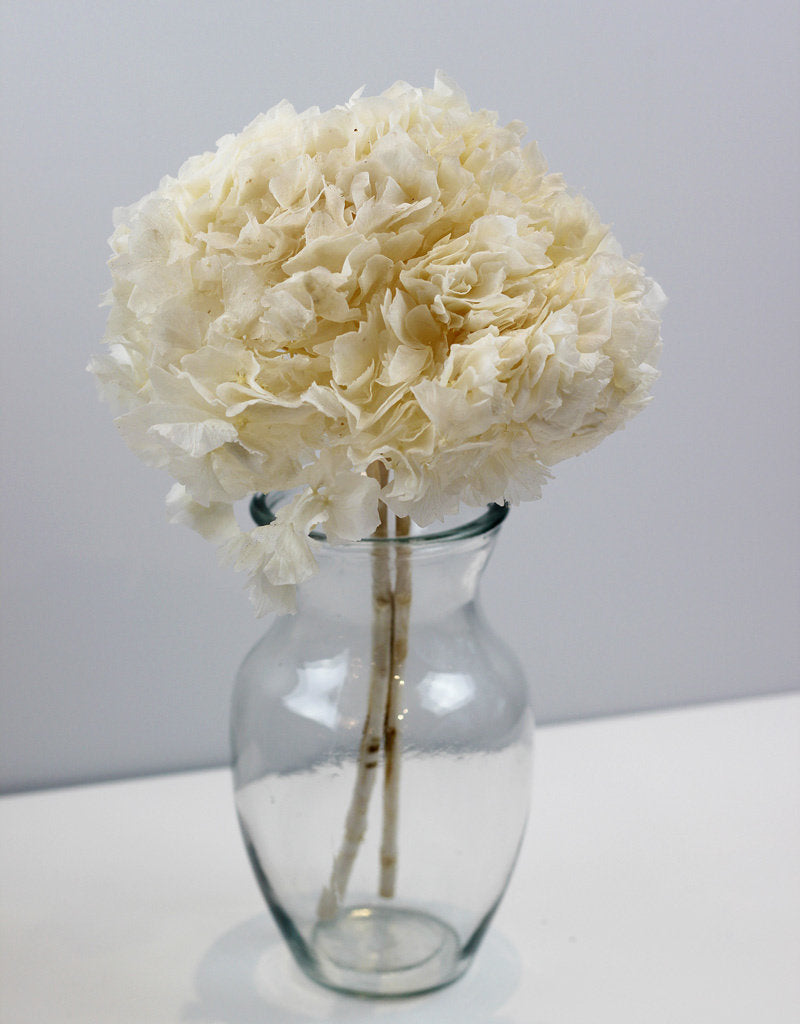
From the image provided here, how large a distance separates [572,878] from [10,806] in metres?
0.48

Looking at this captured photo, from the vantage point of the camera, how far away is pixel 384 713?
71cm

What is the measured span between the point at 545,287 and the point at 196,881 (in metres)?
0.56

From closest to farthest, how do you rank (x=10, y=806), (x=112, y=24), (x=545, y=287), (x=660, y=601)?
1. (x=545, y=287)
2. (x=112, y=24)
3. (x=10, y=806)
4. (x=660, y=601)

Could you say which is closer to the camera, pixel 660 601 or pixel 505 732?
pixel 505 732

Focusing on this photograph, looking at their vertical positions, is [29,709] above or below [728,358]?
below

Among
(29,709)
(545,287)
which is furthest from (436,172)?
(29,709)

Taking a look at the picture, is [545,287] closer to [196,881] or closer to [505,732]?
[505,732]

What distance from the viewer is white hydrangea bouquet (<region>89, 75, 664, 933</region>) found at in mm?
A: 534

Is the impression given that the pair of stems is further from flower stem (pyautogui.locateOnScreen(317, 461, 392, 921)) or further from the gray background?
the gray background

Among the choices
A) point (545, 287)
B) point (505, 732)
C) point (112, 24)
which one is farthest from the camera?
point (112, 24)

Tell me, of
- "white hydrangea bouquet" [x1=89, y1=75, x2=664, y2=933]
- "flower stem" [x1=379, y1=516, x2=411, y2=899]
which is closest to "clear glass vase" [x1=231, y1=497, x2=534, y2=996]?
"flower stem" [x1=379, y1=516, x2=411, y2=899]

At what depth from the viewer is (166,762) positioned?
43.0 inches

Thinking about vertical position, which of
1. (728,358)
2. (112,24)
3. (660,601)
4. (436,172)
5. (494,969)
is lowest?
(494,969)

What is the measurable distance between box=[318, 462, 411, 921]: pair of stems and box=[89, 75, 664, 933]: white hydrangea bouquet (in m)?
0.11
